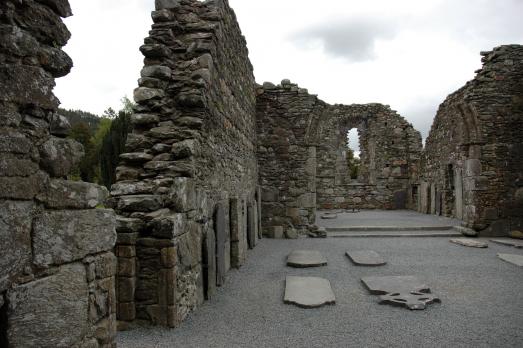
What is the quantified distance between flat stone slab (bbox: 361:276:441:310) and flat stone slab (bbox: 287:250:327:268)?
1.36 meters

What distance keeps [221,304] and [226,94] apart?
3.66 metres

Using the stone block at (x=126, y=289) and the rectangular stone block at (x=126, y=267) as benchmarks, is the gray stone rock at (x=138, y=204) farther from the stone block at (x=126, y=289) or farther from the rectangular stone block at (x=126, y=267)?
the stone block at (x=126, y=289)

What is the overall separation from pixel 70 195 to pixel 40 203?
0.64ft

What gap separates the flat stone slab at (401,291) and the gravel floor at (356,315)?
12 centimetres

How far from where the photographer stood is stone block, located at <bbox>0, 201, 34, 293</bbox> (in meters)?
1.70

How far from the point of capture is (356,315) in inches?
185

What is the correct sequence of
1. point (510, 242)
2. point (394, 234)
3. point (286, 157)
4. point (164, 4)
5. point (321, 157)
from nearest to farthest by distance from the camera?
point (164, 4), point (510, 242), point (394, 234), point (286, 157), point (321, 157)

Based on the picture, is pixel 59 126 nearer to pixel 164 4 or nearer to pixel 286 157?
pixel 164 4

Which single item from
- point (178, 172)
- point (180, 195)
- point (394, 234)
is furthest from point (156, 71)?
point (394, 234)

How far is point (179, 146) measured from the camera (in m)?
4.69

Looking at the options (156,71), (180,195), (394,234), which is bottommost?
(394,234)

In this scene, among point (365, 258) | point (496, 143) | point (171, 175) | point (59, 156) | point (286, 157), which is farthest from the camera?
point (286, 157)

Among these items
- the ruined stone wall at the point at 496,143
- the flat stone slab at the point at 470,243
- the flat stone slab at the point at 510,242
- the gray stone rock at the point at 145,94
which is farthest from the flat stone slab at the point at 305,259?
the ruined stone wall at the point at 496,143

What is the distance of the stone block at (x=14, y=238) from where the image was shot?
1697mm
